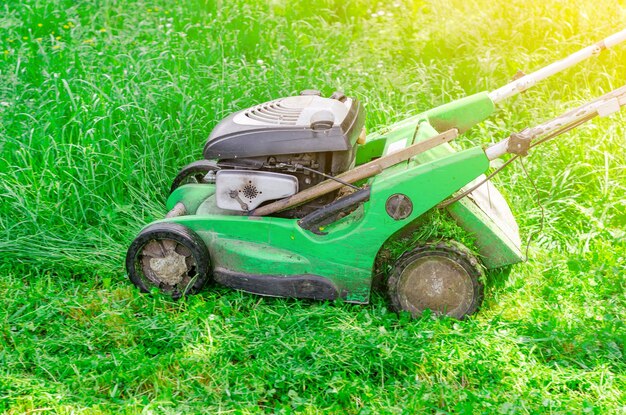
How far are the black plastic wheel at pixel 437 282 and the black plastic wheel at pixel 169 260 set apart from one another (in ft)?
2.74

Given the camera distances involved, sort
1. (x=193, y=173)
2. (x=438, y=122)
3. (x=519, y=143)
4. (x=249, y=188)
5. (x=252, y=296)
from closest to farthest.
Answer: (x=519, y=143) → (x=249, y=188) → (x=252, y=296) → (x=438, y=122) → (x=193, y=173)

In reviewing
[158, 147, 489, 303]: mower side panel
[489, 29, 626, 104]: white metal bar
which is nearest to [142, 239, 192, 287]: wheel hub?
[158, 147, 489, 303]: mower side panel

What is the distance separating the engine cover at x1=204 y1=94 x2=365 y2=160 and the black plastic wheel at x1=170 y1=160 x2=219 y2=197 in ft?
1.62

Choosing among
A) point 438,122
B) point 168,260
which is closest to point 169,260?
point 168,260

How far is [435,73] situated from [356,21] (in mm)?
1119

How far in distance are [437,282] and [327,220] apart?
21.0 inches

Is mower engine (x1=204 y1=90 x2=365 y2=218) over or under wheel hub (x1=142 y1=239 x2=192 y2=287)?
over

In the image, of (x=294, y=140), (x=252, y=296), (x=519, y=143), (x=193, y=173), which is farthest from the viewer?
(x=193, y=173)

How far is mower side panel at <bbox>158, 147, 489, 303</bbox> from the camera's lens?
11.4ft

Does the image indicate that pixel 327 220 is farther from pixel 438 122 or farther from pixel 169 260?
pixel 438 122

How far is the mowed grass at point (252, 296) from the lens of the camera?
3252 mm

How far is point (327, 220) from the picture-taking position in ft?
12.1

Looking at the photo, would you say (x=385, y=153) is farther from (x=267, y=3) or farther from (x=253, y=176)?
(x=267, y=3)

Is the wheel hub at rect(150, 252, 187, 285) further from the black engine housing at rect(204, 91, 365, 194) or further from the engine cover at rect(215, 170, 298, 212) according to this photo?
the black engine housing at rect(204, 91, 365, 194)
